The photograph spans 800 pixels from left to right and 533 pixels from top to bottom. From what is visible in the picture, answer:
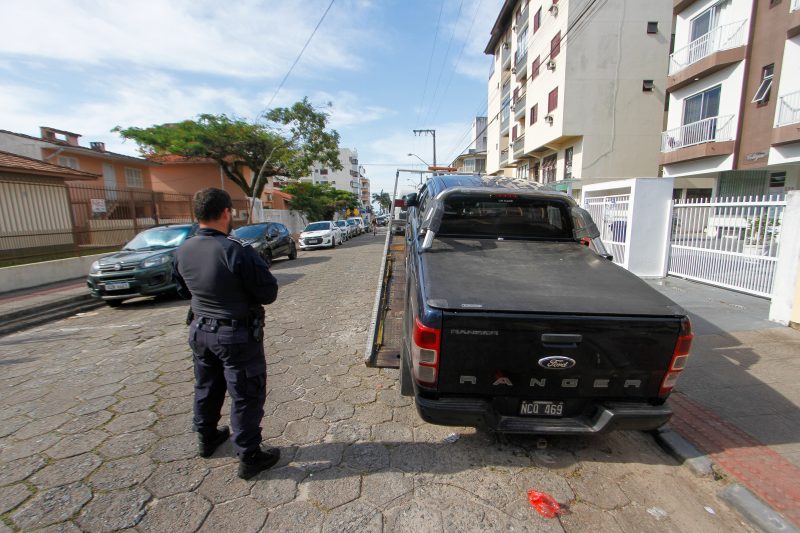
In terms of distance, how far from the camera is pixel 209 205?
2.34 metres

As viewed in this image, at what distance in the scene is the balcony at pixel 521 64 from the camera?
25031mm

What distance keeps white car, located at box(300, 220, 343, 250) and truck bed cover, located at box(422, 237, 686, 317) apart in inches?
592

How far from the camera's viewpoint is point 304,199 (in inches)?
1287

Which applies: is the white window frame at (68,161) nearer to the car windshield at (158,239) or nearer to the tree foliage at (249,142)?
the tree foliage at (249,142)

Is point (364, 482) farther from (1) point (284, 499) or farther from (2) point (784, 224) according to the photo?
(2) point (784, 224)

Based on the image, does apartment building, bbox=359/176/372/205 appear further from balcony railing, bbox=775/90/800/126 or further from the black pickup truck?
the black pickup truck

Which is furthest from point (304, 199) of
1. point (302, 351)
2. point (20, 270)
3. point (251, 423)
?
point (251, 423)

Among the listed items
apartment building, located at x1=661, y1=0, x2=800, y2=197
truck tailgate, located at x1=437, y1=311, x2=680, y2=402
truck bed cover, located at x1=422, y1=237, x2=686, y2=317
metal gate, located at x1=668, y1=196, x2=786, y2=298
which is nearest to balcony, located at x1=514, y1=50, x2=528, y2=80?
apartment building, located at x1=661, y1=0, x2=800, y2=197

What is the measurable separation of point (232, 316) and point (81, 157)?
929 inches

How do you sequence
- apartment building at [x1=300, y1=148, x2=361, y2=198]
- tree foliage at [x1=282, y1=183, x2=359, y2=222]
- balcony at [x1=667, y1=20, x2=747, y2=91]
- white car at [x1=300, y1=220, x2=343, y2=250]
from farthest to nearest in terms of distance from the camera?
apartment building at [x1=300, y1=148, x2=361, y2=198], tree foliage at [x1=282, y1=183, x2=359, y2=222], white car at [x1=300, y1=220, x2=343, y2=250], balcony at [x1=667, y1=20, x2=747, y2=91]

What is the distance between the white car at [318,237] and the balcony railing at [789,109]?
1783 centimetres

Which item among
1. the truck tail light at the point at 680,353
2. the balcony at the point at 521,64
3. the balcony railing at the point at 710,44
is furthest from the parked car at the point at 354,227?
the truck tail light at the point at 680,353

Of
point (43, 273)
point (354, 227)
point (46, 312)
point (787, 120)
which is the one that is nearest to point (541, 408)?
point (46, 312)

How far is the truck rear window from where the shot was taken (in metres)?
3.47
